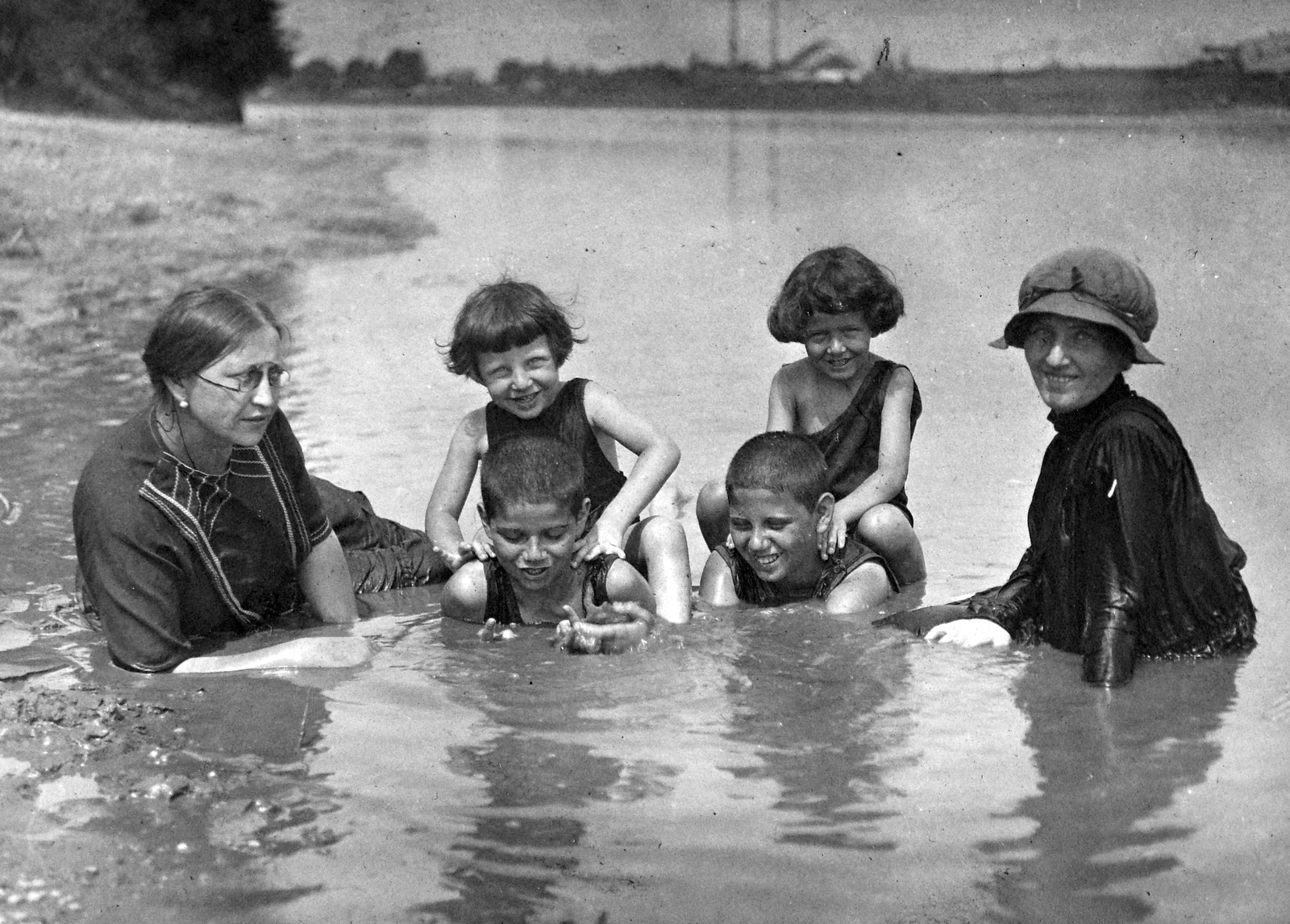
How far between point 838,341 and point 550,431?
1.14 metres

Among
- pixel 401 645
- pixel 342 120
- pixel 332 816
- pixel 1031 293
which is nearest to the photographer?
pixel 332 816

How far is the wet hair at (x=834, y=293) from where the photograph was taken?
6.10 m

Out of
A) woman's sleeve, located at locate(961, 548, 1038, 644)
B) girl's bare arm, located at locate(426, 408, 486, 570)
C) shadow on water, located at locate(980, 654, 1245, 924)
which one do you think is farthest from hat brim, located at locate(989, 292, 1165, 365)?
girl's bare arm, located at locate(426, 408, 486, 570)

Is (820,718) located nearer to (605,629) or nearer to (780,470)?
(605,629)

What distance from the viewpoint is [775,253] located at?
662 inches

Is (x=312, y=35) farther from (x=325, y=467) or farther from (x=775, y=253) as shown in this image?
(x=325, y=467)

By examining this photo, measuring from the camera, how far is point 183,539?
4844 mm

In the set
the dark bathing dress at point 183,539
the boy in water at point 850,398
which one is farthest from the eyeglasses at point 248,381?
the boy in water at point 850,398

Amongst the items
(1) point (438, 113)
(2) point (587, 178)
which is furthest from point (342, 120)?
(2) point (587, 178)

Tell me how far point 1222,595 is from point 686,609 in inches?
67.3

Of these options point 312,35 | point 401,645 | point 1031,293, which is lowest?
point 401,645

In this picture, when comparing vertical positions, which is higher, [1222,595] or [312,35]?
[312,35]

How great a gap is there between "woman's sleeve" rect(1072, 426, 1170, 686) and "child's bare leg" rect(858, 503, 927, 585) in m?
1.23

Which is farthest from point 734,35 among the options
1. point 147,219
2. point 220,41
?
point 220,41
